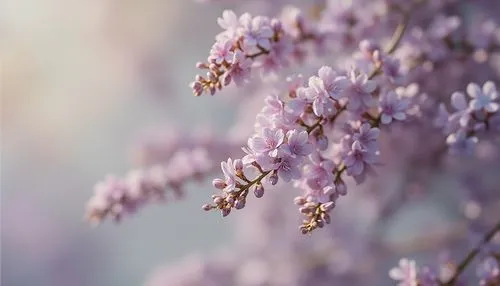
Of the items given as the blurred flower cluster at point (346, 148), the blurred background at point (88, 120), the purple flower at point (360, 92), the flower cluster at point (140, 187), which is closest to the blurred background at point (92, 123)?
the blurred background at point (88, 120)

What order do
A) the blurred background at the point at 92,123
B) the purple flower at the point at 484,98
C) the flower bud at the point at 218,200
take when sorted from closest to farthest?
1. the flower bud at the point at 218,200
2. the purple flower at the point at 484,98
3. the blurred background at the point at 92,123

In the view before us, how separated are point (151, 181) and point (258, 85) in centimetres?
35

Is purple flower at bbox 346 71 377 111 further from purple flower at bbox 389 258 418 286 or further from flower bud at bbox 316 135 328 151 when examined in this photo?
purple flower at bbox 389 258 418 286

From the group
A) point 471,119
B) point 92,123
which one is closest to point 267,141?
point 471,119

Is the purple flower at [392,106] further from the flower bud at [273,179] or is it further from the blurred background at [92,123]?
the blurred background at [92,123]

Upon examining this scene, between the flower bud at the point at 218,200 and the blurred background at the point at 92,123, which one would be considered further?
the blurred background at the point at 92,123

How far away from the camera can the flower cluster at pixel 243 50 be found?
688mm

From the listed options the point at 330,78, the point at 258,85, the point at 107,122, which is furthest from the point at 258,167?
the point at 107,122

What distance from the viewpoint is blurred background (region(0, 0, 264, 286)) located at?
1685mm

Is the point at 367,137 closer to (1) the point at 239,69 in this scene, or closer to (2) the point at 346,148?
(2) the point at 346,148

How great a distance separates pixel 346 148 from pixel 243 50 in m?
0.13

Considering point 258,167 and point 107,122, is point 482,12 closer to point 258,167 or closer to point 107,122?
point 258,167

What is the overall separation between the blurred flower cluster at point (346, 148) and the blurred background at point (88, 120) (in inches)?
10.3

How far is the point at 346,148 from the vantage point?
2.31 ft
